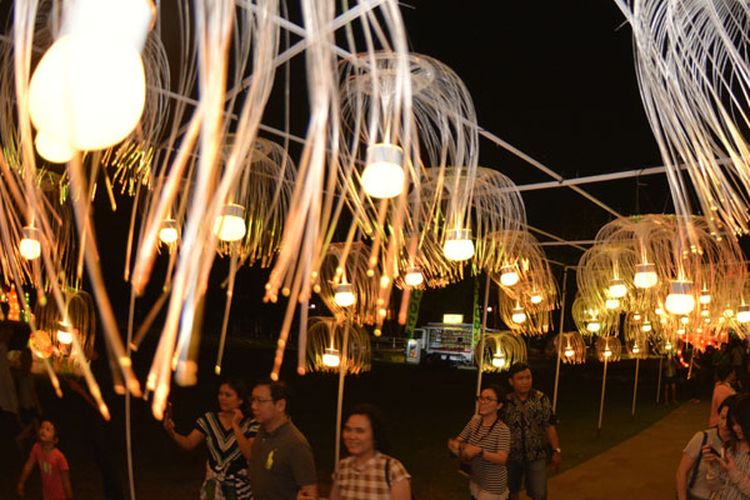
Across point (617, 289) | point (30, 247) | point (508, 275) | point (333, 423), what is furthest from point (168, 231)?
point (333, 423)

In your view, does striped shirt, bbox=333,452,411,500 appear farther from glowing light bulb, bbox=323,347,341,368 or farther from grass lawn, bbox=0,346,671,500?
glowing light bulb, bbox=323,347,341,368

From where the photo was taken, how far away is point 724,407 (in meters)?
4.37

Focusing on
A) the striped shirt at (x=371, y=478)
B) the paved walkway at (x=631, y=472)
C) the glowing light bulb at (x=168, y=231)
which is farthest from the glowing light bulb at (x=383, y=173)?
the paved walkway at (x=631, y=472)

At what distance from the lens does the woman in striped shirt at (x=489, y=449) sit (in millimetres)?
5074

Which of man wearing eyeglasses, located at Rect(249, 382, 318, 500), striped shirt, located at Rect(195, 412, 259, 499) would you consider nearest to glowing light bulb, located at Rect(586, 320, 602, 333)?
striped shirt, located at Rect(195, 412, 259, 499)

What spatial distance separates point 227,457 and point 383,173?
2201mm

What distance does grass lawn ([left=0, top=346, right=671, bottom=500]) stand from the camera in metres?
7.63

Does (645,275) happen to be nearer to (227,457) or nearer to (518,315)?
(227,457)

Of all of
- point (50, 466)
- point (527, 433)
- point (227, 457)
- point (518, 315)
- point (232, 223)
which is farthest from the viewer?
point (518, 315)

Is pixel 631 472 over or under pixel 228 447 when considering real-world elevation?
under

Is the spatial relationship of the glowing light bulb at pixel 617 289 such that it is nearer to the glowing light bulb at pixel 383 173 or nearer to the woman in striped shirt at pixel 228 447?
the woman in striped shirt at pixel 228 447

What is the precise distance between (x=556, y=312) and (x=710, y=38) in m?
24.6

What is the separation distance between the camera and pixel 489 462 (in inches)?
202

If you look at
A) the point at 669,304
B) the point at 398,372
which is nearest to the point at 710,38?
the point at 669,304
